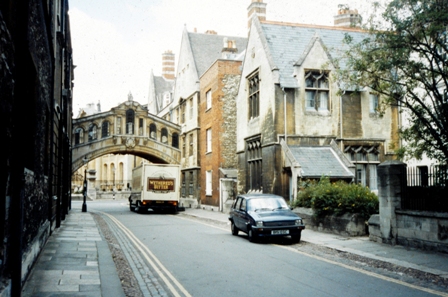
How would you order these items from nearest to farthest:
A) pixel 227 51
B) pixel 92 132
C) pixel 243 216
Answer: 1. pixel 243 216
2. pixel 227 51
3. pixel 92 132

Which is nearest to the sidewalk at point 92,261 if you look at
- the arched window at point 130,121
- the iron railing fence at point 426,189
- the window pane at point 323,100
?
the iron railing fence at point 426,189

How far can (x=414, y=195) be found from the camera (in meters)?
12.0

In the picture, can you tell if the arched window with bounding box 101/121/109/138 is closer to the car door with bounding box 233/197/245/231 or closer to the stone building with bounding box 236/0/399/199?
the stone building with bounding box 236/0/399/199

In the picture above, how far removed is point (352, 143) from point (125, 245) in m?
13.9

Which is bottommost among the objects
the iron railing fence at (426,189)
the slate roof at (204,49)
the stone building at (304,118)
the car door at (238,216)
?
the car door at (238,216)

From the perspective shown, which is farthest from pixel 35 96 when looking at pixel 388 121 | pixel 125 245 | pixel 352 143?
pixel 388 121

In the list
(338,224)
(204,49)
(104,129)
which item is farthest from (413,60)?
(104,129)

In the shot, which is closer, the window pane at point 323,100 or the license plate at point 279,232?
the license plate at point 279,232

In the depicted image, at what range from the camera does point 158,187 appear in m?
29.9

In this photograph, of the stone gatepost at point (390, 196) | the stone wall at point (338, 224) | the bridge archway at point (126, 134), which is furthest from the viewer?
the bridge archway at point (126, 134)

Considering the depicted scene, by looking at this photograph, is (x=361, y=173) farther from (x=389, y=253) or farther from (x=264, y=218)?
(x=389, y=253)

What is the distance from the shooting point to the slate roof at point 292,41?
890 inches

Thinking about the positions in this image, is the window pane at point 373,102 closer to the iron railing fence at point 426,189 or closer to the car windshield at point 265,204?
the car windshield at point 265,204

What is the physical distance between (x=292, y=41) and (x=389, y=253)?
15.7 meters
